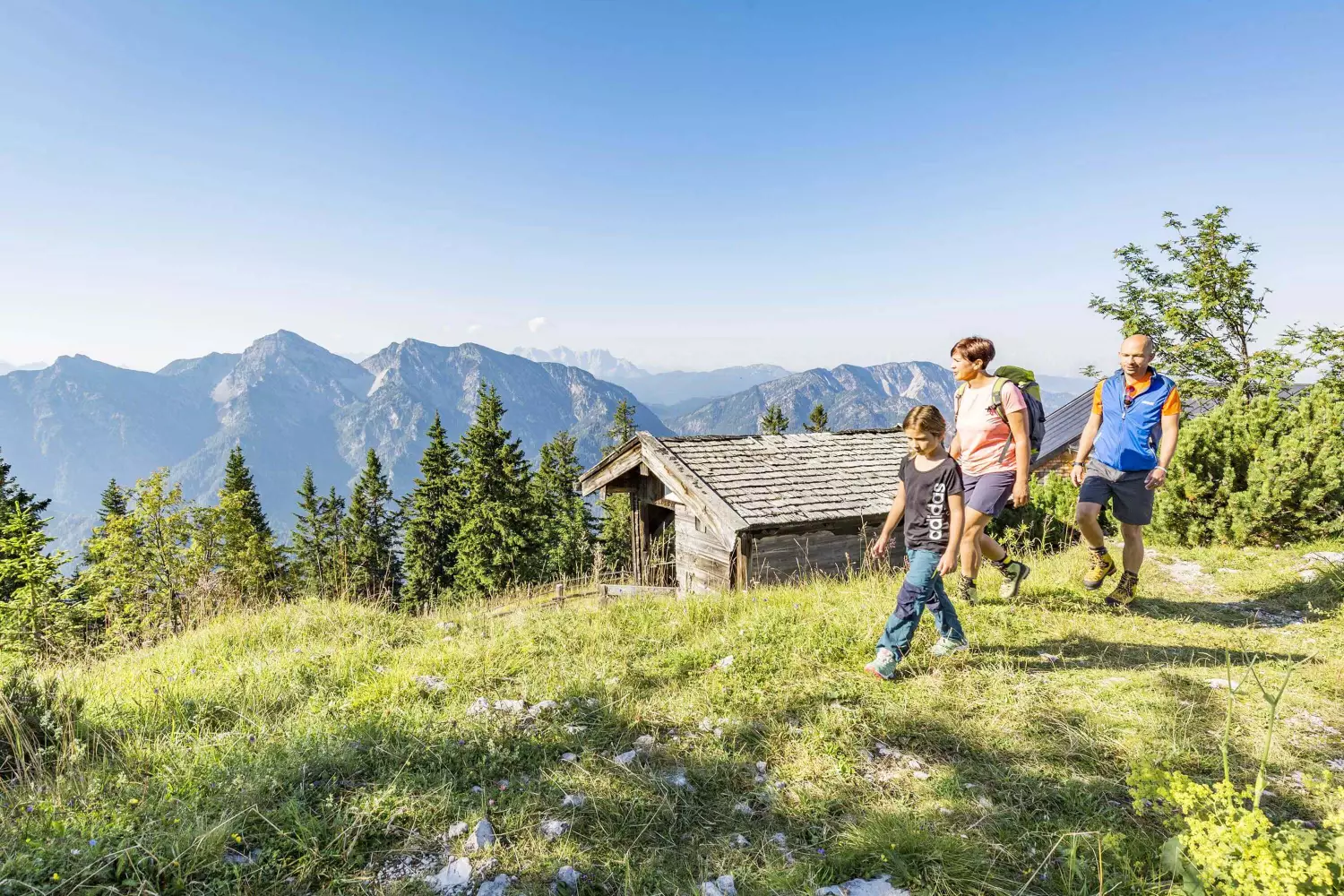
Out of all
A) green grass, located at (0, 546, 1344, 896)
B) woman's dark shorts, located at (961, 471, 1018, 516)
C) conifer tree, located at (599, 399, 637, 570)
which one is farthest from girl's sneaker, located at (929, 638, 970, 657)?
conifer tree, located at (599, 399, 637, 570)

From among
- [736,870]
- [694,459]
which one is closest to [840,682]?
[736,870]

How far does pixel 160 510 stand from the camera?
90.8 feet

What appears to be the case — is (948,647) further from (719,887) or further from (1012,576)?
(719,887)

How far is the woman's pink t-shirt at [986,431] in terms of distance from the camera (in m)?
4.84

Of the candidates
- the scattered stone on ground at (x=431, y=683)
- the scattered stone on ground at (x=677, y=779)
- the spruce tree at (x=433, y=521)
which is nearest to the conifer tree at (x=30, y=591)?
the scattered stone on ground at (x=431, y=683)

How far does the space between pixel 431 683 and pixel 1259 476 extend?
34.6 ft

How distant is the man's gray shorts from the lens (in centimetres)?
519

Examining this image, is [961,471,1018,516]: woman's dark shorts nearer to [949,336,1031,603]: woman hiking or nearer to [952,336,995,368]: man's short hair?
[949,336,1031,603]: woman hiking

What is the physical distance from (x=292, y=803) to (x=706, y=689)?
8.08 ft

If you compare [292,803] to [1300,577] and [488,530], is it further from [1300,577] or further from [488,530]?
[488,530]

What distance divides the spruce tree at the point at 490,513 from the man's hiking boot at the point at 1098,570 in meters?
30.7

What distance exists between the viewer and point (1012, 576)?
564 cm

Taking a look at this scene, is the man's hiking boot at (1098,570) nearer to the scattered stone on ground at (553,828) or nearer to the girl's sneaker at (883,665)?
the girl's sneaker at (883,665)

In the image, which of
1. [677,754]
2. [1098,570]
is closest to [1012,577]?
[1098,570]
